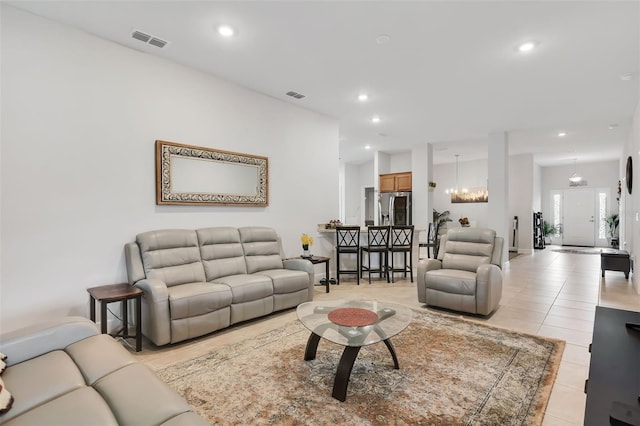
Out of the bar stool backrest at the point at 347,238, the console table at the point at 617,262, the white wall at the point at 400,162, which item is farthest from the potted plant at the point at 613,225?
the bar stool backrest at the point at 347,238

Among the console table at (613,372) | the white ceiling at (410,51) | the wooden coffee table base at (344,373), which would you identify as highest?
the white ceiling at (410,51)

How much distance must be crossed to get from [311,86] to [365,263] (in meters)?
3.42

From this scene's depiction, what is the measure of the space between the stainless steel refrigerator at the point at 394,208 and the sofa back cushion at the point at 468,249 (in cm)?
381

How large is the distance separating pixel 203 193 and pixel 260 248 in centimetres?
100

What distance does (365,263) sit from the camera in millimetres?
6199

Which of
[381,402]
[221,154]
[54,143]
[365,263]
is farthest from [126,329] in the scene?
[365,263]

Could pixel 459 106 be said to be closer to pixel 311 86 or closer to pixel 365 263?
pixel 311 86

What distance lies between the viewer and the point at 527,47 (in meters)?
3.33

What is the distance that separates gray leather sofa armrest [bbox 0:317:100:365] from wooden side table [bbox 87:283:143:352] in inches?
29.4

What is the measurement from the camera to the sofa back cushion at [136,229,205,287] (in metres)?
3.24

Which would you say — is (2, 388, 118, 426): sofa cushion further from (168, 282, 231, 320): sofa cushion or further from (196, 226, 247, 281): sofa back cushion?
(196, 226, 247, 281): sofa back cushion

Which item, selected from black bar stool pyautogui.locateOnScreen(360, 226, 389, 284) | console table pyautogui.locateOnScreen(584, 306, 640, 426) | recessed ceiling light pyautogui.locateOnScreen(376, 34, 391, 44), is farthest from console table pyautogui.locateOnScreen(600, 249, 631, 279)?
recessed ceiling light pyautogui.locateOnScreen(376, 34, 391, 44)

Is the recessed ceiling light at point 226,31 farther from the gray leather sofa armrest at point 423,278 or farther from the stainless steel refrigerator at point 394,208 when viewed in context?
the stainless steel refrigerator at point 394,208

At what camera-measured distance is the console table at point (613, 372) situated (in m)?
0.93
